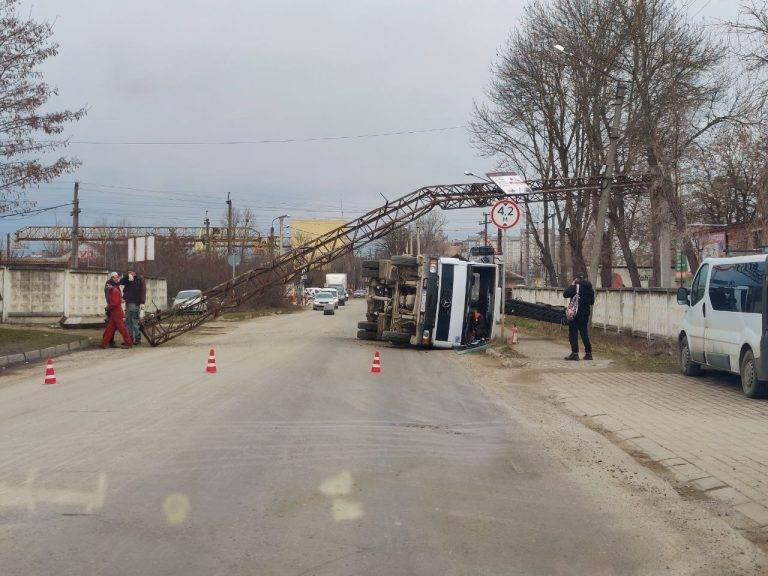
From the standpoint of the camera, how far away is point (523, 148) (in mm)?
36594

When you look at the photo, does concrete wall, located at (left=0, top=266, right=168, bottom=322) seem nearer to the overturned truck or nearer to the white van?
the overturned truck

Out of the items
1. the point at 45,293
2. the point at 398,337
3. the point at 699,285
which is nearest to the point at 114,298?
the point at 398,337

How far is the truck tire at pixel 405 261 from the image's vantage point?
2159 centimetres

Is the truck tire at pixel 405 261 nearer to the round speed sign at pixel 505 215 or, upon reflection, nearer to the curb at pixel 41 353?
the round speed sign at pixel 505 215

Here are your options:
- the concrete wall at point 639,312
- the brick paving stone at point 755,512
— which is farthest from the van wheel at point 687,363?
the brick paving stone at point 755,512

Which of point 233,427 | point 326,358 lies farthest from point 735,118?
point 233,427

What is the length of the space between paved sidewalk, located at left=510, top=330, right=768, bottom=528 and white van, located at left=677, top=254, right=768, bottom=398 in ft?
1.26

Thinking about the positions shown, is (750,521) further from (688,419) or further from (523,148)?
(523,148)

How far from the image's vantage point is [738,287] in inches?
491

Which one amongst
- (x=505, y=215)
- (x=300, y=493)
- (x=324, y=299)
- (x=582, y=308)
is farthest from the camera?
(x=324, y=299)

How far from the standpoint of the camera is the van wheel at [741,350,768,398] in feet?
38.2

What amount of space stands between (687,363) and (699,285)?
1475mm

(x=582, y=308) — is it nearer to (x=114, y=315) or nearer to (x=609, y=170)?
(x=609, y=170)

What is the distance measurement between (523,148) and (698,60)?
960 cm
